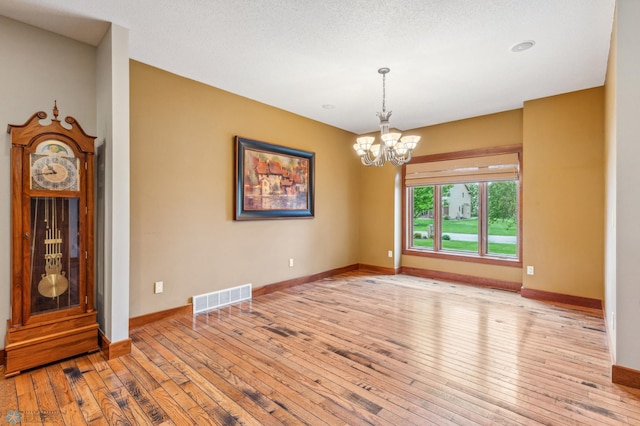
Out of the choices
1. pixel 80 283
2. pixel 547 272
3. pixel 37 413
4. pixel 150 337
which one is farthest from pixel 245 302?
pixel 547 272

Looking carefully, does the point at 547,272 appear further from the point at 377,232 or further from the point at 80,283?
the point at 80,283

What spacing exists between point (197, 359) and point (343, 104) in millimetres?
3763

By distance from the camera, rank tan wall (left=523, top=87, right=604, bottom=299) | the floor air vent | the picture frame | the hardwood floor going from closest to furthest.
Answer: the hardwood floor < the floor air vent < tan wall (left=523, top=87, right=604, bottom=299) < the picture frame

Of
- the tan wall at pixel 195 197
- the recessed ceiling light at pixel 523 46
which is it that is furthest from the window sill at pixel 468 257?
the recessed ceiling light at pixel 523 46

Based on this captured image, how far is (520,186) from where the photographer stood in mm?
4844

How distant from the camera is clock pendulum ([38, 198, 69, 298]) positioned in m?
2.55

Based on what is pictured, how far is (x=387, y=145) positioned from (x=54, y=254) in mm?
3229

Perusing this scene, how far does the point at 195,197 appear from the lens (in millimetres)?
3822

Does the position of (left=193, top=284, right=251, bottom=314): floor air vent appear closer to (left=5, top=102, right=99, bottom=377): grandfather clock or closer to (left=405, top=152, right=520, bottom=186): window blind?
(left=5, top=102, right=99, bottom=377): grandfather clock

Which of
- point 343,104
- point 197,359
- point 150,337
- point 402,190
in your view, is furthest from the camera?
point 402,190

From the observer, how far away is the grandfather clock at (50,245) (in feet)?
7.88

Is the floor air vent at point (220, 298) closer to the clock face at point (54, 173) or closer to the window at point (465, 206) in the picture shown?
the clock face at point (54, 173)

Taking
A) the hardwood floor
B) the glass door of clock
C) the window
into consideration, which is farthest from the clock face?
the window

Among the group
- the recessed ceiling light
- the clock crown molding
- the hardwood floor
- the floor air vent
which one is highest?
the recessed ceiling light
